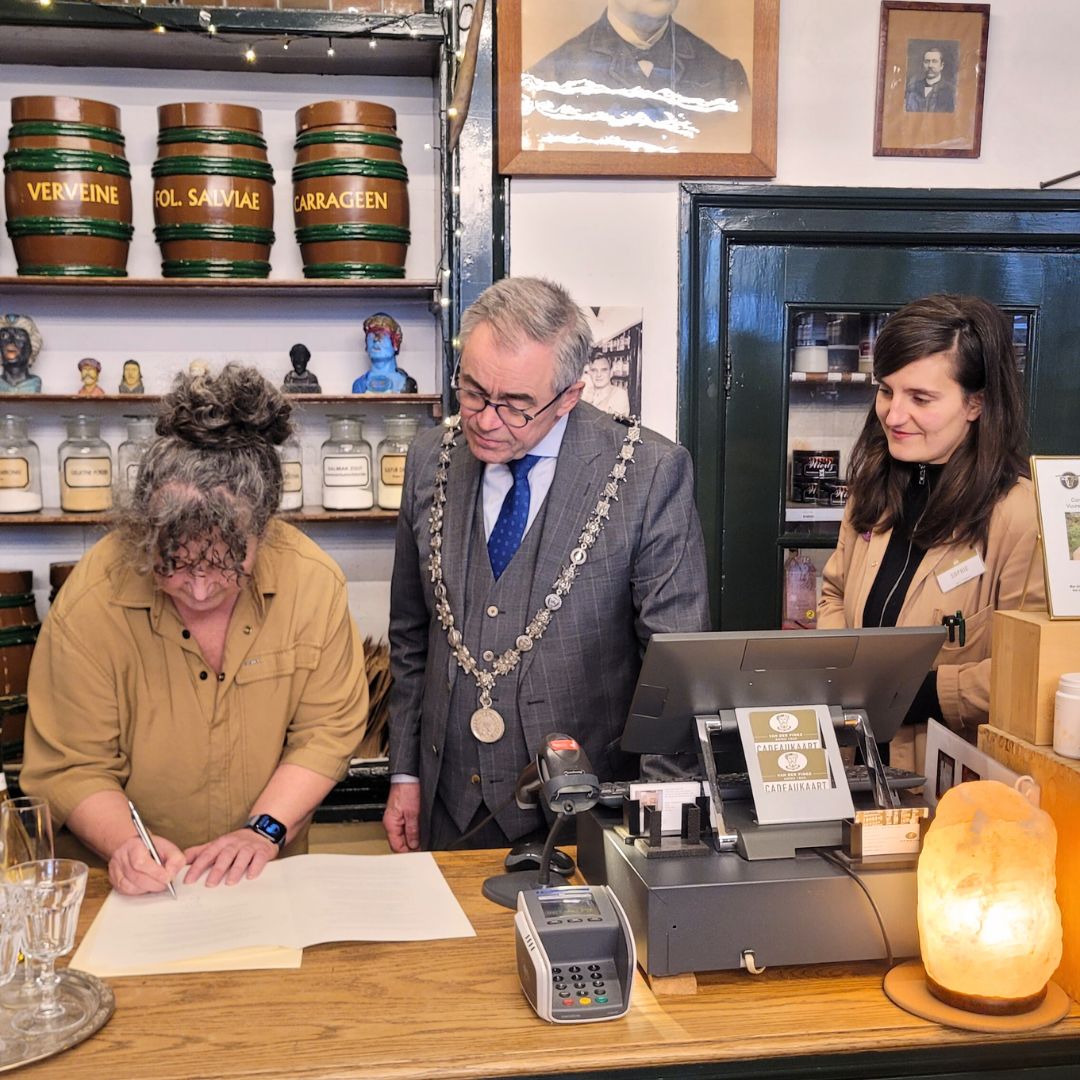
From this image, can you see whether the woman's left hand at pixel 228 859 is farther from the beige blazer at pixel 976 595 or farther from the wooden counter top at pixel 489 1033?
the beige blazer at pixel 976 595

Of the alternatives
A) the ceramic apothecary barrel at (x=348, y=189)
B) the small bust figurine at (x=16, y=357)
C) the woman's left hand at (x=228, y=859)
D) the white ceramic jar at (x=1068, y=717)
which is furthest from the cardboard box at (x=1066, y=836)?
the small bust figurine at (x=16, y=357)

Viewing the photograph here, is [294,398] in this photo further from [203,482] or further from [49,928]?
[49,928]

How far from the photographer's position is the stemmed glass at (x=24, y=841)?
1.42m

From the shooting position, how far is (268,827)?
6.46 ft

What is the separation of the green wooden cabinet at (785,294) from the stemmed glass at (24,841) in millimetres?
2289

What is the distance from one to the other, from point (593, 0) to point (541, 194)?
1.77 ft

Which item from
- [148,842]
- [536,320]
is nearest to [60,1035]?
[148,842]

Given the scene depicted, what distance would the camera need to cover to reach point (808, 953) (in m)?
1.47

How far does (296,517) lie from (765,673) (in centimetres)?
185

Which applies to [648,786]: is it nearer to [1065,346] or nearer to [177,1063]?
[177,1063]

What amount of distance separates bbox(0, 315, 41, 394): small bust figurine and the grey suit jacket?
4.69ft

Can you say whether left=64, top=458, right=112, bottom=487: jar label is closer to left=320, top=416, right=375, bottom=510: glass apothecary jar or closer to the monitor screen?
left=320, top=416, right=375, bottom=510: glass apothecary jar

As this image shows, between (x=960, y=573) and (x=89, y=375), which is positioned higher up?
(x=89, y=375)

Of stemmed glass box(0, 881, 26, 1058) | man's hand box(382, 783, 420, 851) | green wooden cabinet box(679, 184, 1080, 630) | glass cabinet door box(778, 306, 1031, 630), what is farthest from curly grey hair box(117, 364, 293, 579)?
glass cabinet door box(778, 306, 1031, 630)
